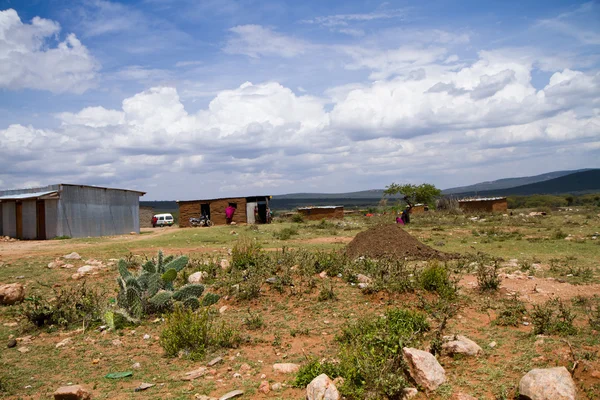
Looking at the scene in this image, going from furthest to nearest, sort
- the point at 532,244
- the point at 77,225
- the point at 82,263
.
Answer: the point at 77,225 → the point at 532,244 → the point at 82,263

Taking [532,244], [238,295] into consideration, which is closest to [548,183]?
[532,244]

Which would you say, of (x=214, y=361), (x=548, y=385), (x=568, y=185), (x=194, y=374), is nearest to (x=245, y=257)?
(x=214, y=361)

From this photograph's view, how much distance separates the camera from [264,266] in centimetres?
993

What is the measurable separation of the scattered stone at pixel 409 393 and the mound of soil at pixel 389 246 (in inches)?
292

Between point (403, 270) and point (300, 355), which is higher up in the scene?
point (403, 270)

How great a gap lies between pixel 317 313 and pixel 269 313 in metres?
0.84

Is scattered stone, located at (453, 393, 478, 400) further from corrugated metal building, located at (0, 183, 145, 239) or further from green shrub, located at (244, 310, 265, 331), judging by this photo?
corrugated metal building, located at (0, 183, 145, 239)

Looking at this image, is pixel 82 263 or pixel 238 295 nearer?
pixel 238 295

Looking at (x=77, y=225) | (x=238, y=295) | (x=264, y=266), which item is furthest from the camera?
(x=77, y=225)

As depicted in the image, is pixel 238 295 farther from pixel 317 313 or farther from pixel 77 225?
pixel 77 225

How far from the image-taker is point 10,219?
26.2 m

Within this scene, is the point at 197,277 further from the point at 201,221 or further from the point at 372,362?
the point at 201,221

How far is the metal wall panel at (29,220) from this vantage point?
25.6 m

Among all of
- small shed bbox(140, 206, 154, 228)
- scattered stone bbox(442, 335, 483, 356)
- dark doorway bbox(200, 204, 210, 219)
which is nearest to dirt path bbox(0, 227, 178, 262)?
scattered stone bbox(442, 335, 483, 356)
